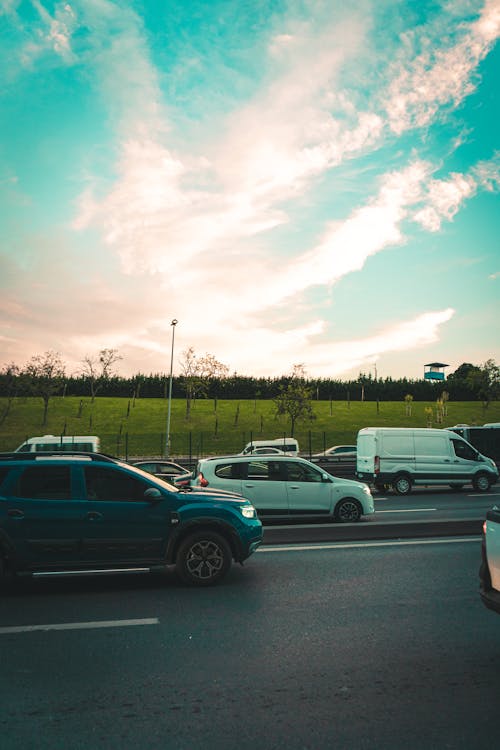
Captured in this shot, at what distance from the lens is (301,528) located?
435 inches

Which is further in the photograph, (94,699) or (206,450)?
(206,450)

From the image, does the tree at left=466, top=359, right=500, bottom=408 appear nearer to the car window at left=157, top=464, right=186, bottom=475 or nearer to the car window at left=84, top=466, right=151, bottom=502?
the car window at left=157, top=464, right=186, bottom=475

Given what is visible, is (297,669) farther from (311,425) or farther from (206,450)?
(311,425)

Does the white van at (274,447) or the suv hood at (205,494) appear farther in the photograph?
the white van at (274,447)

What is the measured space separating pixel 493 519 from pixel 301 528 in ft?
Answer: 22.1

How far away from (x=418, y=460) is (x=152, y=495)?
1697 cm

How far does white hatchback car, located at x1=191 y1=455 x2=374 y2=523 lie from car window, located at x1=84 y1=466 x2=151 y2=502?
5067 millimetres

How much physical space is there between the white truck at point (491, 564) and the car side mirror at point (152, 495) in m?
4.11

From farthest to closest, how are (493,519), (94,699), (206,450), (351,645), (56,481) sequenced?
(206,450) < (56,481) < (351,645) < (493,519) < (94,699)

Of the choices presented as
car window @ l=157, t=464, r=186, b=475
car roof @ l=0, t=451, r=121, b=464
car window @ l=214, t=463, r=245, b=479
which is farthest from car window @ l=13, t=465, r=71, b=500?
Result: car window @ l=157, t=464, r=186, b=475

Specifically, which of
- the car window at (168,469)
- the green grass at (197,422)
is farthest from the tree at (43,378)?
the car window at (168,469)

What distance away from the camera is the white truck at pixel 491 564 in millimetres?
4523

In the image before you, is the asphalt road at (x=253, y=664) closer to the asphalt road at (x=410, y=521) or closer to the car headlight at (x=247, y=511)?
the car headlight at (x=247, y=511)

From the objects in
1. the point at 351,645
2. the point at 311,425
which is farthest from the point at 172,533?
the point at 311,425
